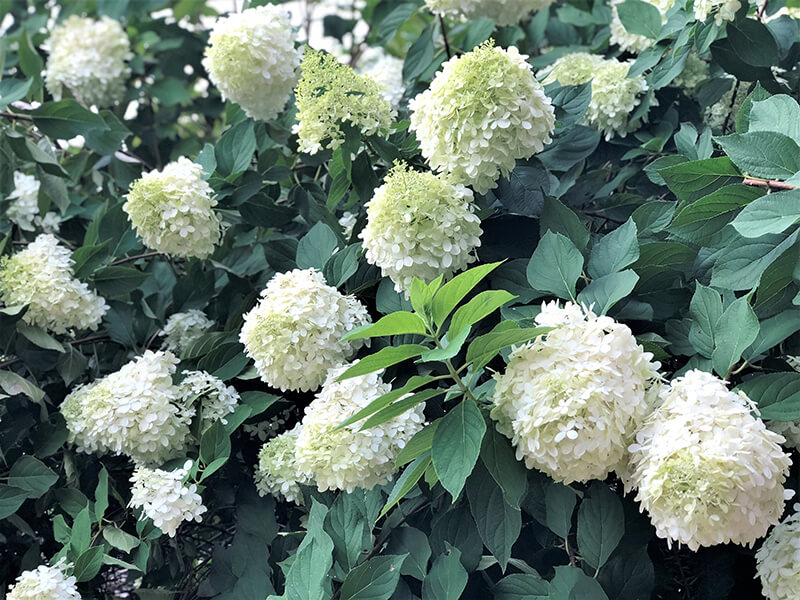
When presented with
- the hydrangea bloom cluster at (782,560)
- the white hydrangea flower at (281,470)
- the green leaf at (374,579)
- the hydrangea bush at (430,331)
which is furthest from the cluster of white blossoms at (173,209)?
the hydrangea bloom cluster at (782,560)

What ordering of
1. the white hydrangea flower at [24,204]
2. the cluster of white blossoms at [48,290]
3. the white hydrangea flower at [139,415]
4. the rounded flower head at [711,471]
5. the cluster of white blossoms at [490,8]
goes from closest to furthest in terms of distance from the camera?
the rounded flower head at [711,471] → the white hydrangea flower at [139,415] → the cluster of white blossoms at [48,290] → the cluster of white blossoms at [490,8] → the white hydrangea flower at [24,204]

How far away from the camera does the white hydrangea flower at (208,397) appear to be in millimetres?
1112

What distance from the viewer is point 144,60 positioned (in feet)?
6.58

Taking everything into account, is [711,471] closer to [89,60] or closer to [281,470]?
[281,470]

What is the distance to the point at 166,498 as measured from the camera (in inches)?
39.6

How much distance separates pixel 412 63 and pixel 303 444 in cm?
80

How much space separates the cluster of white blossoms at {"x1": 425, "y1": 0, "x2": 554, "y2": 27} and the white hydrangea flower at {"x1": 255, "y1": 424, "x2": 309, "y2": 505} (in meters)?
0.75

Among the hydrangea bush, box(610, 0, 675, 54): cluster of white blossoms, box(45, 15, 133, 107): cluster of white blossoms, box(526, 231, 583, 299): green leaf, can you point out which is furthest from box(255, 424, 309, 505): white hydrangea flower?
box(45, 15, 133, 107): cluster of white blossoms

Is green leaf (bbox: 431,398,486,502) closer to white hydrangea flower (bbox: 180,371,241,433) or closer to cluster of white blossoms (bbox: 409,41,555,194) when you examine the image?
cluster of white blossoms (bbox: 409,41,555,194)

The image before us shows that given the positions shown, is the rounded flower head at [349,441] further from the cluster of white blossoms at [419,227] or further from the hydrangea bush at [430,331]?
the cluster of white blossoms at [419,227]

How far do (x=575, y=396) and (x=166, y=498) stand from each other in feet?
1.78

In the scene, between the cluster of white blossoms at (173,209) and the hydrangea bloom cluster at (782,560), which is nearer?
the hydrangea bloom cluster at (782,560)

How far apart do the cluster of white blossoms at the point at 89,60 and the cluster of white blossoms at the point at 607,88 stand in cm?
111

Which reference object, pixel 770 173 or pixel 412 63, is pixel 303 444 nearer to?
pixel 770 173
